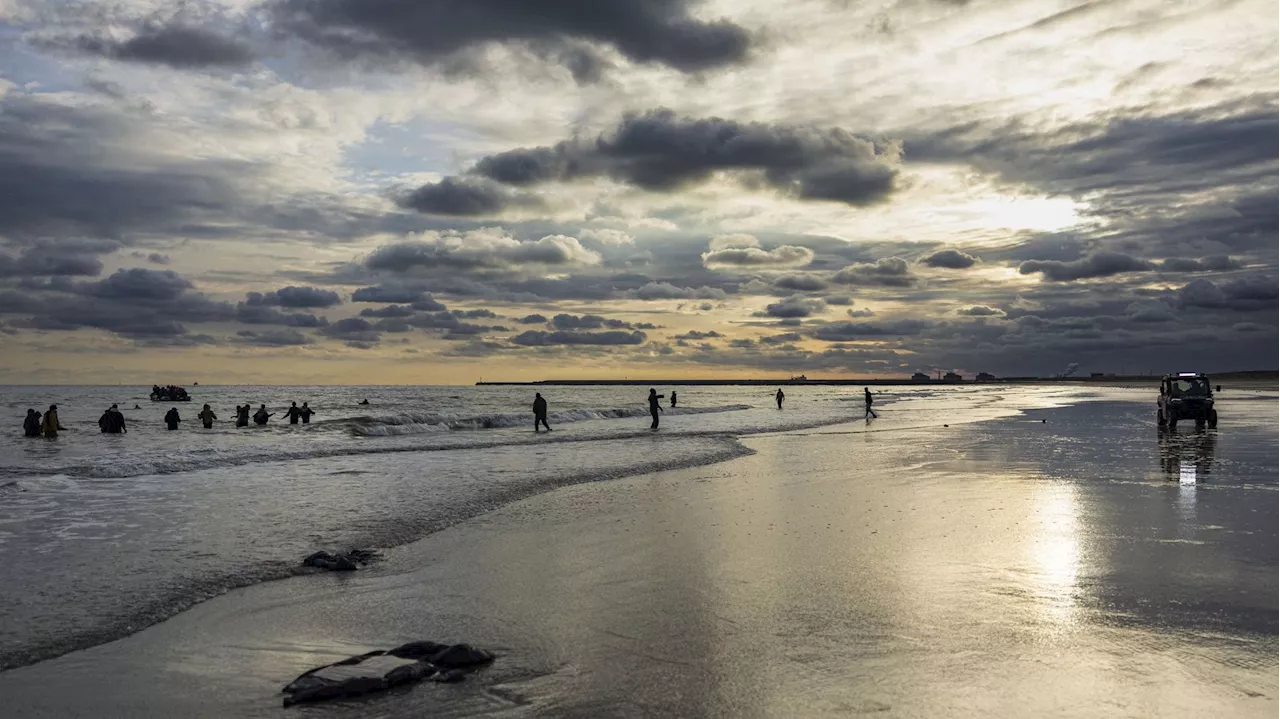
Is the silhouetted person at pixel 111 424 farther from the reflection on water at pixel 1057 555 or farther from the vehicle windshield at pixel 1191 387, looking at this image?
the vehicle windshield at pixel 1191 387

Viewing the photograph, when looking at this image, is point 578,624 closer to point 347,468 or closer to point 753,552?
point 753,552

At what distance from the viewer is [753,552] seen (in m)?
11.6

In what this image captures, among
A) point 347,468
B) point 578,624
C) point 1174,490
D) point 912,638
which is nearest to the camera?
point 912,638

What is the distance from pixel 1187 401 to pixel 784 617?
35.5 m

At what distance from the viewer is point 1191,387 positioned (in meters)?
36.9

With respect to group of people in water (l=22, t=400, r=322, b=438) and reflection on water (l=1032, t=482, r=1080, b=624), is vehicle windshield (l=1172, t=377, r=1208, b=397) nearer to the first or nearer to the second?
reflection on water (l=1032, t=482, r=1080, b=624)

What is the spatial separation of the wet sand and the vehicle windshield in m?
23.9

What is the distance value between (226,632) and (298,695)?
8.42 ft

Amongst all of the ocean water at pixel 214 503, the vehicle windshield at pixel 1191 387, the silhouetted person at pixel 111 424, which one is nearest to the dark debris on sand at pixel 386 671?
the ocean water at pixel 214 503

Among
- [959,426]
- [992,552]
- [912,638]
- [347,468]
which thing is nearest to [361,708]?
[912,638]

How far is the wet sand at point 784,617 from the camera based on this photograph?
20.5 feet

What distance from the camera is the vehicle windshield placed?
3650cm

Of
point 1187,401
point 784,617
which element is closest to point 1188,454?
point 1187,401

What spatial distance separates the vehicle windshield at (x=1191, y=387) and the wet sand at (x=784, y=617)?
23.9 m
